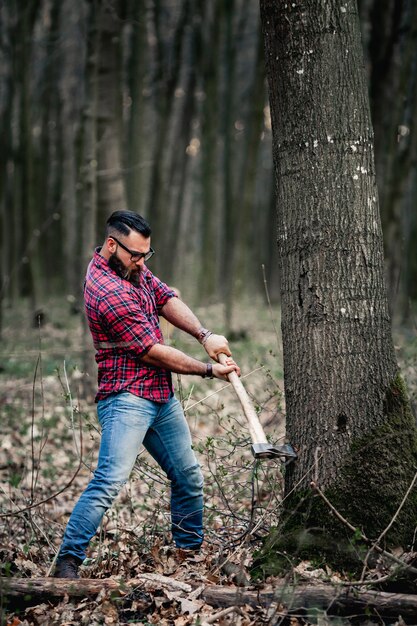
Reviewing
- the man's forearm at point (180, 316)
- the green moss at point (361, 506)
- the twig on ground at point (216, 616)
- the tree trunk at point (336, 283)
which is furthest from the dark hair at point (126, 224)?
the twig on ground at point (216, 616)

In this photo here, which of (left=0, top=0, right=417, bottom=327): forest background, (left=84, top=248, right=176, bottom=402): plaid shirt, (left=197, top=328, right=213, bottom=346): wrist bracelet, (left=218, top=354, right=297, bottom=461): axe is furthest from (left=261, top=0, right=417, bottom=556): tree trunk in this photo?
(left=0, top=0, right=417, bottom=327): forest background

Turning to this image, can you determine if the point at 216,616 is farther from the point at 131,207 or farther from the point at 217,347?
the point at 131,207

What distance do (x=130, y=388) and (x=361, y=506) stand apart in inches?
62.7

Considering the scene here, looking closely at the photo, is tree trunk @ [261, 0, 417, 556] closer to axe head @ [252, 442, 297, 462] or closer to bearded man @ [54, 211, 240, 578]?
axe head @ [252, 442, 297, 462]

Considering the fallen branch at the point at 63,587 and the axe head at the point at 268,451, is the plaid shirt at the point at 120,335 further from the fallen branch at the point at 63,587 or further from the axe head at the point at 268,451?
the fallen branch at the point at 63,587

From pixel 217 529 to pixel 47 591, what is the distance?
1.43m

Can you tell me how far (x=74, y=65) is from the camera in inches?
764

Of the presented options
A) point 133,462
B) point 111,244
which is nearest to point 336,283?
point 111,244

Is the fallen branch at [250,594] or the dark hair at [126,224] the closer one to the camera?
the fallen branch at [250,594]

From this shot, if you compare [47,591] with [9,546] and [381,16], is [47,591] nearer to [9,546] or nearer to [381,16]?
[9,546]

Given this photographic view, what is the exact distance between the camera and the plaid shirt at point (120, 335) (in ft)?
14.3

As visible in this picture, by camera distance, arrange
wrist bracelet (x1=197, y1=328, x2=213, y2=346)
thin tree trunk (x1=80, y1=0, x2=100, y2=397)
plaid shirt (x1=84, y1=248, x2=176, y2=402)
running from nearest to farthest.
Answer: plaid shirt (x1=84, y1=248, x2=176, y2=402) < wrist bracelet (x1=197, y1=328, x2=213, y2=346) < thin tree trunk (x1=80, y1=0, x2=100, y2=397)

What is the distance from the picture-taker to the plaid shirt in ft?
14.3

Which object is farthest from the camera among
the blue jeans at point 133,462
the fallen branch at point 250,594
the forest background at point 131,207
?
the forest background at point 131,207
